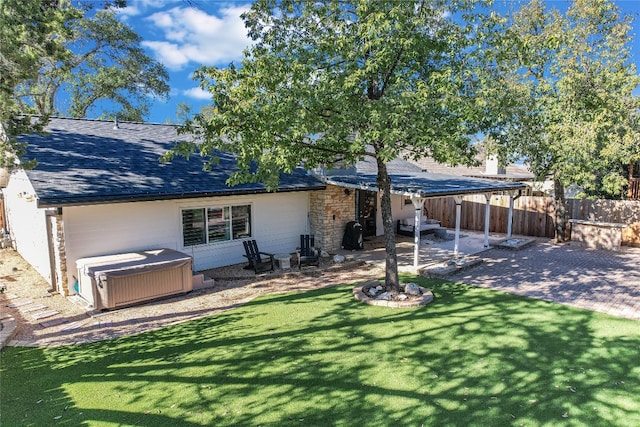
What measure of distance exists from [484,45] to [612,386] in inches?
256

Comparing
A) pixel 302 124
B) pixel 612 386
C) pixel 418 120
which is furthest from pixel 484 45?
pixel 612 386

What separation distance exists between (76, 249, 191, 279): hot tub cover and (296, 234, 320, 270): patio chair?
3593 millimetres

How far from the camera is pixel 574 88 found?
13.3m

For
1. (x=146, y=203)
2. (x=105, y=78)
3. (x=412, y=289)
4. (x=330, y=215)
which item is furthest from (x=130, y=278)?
(x=105, y=78)

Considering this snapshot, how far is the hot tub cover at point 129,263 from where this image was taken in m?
8.34

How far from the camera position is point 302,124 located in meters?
7.30

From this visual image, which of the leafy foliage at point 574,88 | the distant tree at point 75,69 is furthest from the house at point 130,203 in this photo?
the leafy foliage at point 574,88

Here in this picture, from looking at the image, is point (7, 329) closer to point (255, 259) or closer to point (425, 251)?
point (255, 259)

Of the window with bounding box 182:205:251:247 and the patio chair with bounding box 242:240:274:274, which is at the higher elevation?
the window with bounding box 182:205:251:247

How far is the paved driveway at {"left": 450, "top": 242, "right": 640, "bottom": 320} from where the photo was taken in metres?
8.81

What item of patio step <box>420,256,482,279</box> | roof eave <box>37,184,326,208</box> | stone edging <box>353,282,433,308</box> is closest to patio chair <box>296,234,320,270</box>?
roof eave <box>37,184,326,208</box>

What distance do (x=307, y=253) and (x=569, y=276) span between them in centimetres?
760

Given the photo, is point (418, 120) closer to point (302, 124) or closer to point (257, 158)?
point (302, 124)

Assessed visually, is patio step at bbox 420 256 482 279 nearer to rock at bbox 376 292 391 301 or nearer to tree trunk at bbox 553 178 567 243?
rock at bbox 376 292 391 301
